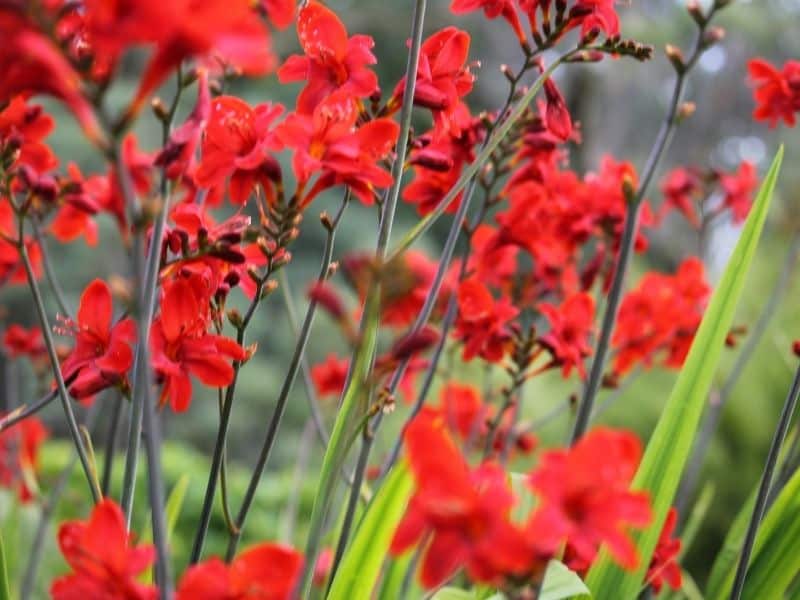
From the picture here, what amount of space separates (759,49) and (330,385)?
9.71 metres

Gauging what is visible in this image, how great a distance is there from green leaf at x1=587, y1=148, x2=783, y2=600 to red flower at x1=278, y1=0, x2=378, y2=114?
370 millimetres

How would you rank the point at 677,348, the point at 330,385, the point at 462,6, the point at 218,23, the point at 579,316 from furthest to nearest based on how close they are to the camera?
the point at 330,385 < the point at 677,348 < the point at 579,316 < the point at 462,6 < the point at 218,23

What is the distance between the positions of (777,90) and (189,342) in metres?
0.83

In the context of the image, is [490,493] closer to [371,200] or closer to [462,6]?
[371,200]

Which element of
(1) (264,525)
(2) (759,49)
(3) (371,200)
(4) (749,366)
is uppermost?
(2) (759,49)

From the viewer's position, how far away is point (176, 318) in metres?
0.76

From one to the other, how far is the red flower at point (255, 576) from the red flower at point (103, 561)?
3 cm

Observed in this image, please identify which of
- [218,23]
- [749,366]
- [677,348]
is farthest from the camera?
[749,366]

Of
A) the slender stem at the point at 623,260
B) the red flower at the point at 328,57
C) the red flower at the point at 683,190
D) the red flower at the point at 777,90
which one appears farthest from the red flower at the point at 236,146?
the red flower at the point at 683,190

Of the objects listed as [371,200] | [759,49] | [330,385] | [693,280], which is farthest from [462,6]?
[759,49]

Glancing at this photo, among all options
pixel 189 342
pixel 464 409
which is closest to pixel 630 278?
pixel 464 409

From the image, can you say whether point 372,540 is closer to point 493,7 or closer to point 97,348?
point 97,348

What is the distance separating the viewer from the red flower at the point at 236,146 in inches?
30.9

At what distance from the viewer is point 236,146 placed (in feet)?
2.60
